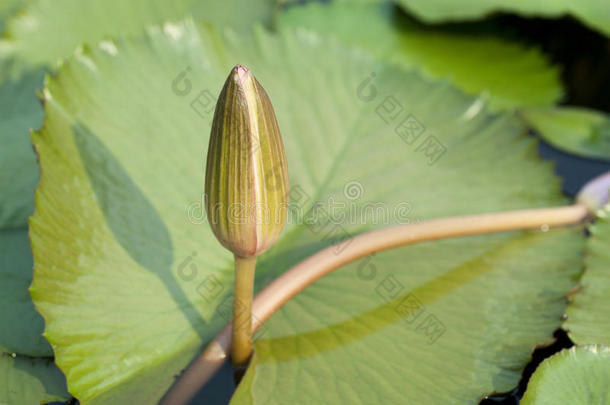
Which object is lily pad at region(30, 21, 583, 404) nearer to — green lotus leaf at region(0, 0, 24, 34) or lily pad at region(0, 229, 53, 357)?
lily pad at region(0, 229, 53, 357)

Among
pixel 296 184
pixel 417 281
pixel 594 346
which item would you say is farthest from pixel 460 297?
pixel 296 184

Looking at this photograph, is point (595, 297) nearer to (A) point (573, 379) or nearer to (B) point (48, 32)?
(A) point (573, 379)

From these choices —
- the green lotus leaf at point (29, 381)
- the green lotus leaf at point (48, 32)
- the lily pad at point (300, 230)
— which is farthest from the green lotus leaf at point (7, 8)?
the green lotus leaf at point (29, 381)

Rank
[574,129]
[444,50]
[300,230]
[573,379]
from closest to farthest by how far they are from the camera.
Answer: [573,379] < [300,230] < [574,129] < [444,50]

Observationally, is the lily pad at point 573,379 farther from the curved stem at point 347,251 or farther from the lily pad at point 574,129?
the lily pad at point 574,129

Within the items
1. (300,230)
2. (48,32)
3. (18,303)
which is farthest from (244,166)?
(48,32)

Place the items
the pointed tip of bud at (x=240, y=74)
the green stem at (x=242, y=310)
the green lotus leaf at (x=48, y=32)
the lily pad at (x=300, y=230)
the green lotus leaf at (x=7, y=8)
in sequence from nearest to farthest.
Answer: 1. the pointed tip of bud at (x=240, y=74)
2. the green stem at (x=242, y=310)
3. the lily pad at (x=300, y=230)
4. the green lotus leaf at (x=48, y=32)
5. the green lotus leaf at (x=7, y=8)

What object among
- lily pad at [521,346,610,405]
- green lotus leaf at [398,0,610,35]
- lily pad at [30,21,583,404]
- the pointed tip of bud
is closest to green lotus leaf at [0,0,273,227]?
lily pad at [30,21,583,404]
